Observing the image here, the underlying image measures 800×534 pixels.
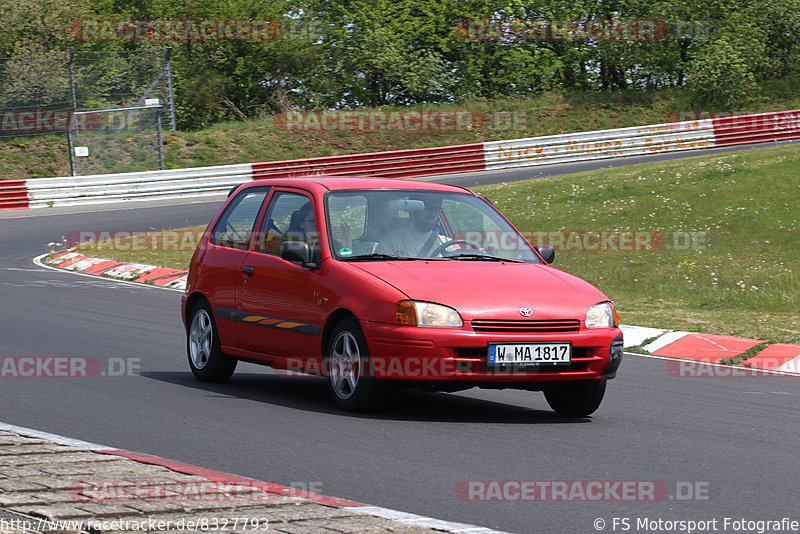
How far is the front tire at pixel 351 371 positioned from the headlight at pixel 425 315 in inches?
13.4

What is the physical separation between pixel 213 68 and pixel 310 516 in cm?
5052

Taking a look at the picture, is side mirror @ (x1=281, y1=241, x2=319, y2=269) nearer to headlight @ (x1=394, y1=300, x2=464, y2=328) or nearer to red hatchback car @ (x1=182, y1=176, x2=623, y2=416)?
red hatchback car @ (x1=182, y1=176, x2=623, y2=416)

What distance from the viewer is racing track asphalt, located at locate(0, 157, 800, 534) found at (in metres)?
5.37

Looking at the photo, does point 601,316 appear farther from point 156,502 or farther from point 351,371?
point 156,502

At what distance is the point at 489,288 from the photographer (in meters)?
7.40

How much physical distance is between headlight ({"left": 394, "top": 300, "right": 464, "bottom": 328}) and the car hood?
4 cm

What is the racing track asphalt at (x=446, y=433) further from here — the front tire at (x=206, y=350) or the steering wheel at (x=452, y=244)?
the steering wheel at (x=452, y=244)

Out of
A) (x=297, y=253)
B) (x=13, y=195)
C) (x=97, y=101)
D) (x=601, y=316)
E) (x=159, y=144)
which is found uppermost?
(x=97, y=101)

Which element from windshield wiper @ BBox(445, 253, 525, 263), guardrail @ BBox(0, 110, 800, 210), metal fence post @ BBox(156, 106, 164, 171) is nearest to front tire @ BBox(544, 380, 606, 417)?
windshield wiper @ BBox(445, 253, 525, 263)

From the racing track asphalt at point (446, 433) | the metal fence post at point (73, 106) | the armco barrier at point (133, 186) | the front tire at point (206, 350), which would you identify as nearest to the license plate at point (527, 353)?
the racing track asphalt at point (446, 433)

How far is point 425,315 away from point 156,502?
2746 mm

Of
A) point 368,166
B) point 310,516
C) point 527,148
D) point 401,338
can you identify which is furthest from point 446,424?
point 527,148

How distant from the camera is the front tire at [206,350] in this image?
30.0ft

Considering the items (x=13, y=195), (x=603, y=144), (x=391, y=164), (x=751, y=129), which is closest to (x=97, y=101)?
(x=13, y=195)
